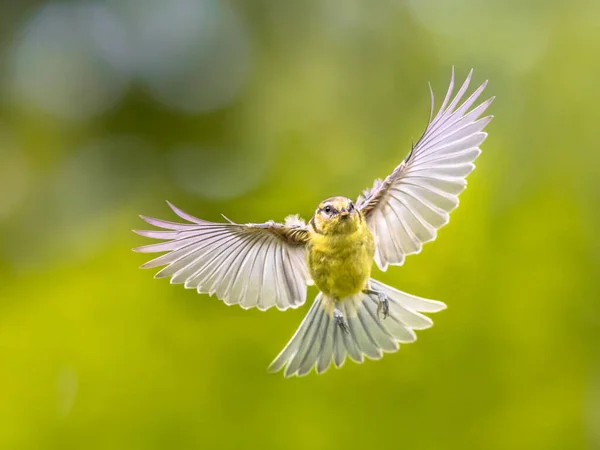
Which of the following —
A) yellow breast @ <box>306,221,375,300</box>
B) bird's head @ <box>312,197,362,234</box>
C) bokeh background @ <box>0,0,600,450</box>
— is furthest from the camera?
bokeh background @ <box>0,0,600,450</box>

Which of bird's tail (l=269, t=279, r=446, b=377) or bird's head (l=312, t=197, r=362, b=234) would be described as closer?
bird's head (l=312, t=197, r=362, b=234)

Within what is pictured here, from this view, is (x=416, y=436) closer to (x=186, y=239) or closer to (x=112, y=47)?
(x=186, y=239)

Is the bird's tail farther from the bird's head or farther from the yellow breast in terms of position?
the bird's head

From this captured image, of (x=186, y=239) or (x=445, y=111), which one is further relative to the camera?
(x=186, y=239)

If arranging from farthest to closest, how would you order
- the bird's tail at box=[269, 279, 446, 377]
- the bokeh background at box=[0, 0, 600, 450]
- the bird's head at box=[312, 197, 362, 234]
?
1. the bokeh background at box=[0, 0, 600, 450]
2. the bird's tail at box=[269, 279, 446, 377]
3. the bird's head at box=[312, 197, 362, 234]

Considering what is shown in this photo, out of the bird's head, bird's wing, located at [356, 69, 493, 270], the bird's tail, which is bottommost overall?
the bird's tail

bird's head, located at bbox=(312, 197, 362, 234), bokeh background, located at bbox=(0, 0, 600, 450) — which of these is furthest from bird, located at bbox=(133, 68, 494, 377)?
bokeh background, located at bbox=(0, 0, 600, 450)

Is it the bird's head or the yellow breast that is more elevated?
the bird's head

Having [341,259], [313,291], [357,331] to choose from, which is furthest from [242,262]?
[313,291]

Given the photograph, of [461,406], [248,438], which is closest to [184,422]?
[248,438]
